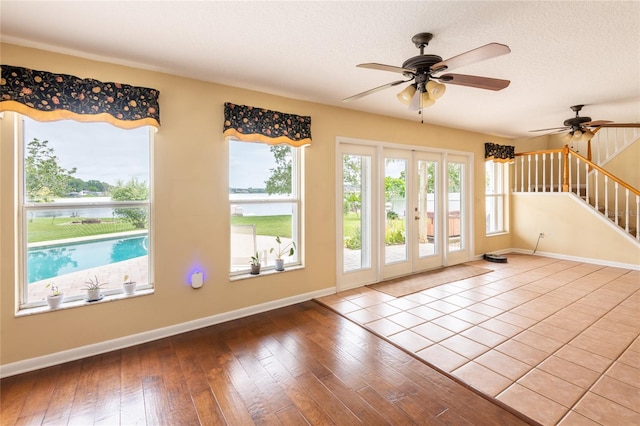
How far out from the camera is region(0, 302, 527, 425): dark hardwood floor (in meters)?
1.92

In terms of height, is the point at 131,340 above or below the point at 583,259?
below

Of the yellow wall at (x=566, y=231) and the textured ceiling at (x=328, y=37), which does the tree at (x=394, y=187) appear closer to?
the textured ceiling at (x=328, y=37)

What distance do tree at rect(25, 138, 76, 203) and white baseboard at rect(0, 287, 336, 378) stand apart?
1.31m

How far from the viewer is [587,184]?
588cm

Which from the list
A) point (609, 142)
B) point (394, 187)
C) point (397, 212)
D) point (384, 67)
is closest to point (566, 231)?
point (609, 142)

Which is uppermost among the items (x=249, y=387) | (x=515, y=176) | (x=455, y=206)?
(x=515, y=176)

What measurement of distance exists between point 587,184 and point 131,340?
306 inches

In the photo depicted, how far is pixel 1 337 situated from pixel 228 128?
8.44 ft

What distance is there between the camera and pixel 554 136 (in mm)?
7316

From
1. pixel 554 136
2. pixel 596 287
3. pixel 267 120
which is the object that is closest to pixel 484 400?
pixel 267 120

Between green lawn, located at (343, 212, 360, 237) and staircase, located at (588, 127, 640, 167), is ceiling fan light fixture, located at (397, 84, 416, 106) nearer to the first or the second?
green lawn, located at (343, 212, 360, 237)

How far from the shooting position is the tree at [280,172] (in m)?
3.78

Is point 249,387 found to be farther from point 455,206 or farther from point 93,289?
point 455,206

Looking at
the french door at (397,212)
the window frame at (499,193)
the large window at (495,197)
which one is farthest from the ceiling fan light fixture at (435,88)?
the window frame at (499,193)
